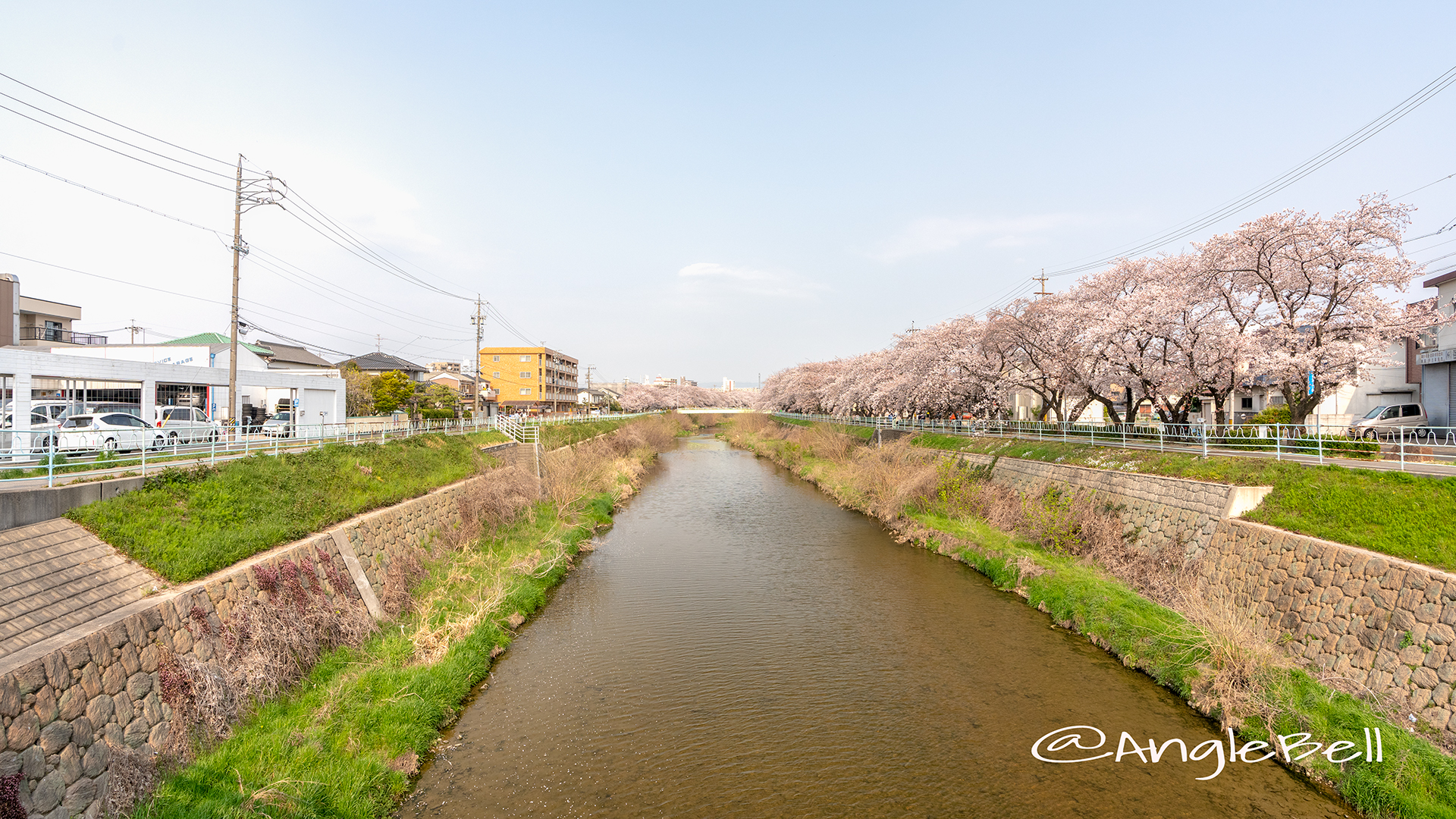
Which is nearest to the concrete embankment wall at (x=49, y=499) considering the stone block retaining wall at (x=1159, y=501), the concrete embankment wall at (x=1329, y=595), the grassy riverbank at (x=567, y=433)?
the concrete embankment wall at (x=1329, y=595)

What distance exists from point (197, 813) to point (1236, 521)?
60.0 feet

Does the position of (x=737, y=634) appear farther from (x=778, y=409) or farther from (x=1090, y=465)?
(x=778, y=409)

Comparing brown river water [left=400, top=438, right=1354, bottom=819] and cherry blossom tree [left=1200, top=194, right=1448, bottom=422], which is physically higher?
cherry blossom tree [left=1200, top=194, right=1448, bottom=422]

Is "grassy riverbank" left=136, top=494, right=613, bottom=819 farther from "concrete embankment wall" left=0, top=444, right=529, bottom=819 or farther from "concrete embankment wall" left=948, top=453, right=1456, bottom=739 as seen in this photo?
"concrete embankment wall" left=948, top=453, right=1456, bottom=739

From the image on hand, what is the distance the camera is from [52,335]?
41.5 meters

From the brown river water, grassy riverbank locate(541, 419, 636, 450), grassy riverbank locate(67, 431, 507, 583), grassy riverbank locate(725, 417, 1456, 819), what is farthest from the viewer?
grassy riverbank locate(541, 419, 636, 450)

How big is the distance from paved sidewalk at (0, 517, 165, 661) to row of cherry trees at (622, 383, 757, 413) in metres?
111

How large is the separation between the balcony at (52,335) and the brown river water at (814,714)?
46764 millimetres

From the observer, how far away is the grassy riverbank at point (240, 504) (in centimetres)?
928

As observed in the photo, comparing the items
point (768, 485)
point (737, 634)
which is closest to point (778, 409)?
point (768, 485)

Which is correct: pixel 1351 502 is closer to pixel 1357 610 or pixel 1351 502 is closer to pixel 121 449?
pixel 1357 610

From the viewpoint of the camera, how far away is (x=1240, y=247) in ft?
63.8

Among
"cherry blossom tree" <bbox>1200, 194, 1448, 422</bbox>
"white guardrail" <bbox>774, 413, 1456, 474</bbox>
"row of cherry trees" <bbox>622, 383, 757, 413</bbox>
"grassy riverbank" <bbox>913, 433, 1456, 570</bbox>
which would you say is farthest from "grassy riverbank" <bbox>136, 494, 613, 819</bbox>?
"row of cherry trees" <bbox>622, 383, 757, 413</bbox>

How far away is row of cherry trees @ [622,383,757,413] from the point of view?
133 meters
